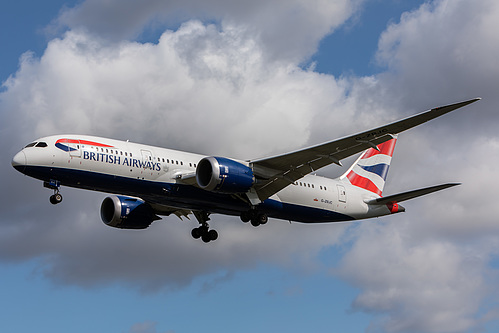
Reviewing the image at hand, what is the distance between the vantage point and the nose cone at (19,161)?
35.8 meters

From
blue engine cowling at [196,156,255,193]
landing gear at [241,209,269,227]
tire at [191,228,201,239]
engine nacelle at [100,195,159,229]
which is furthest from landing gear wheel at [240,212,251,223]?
engine nacelle at [100,195,159,229]

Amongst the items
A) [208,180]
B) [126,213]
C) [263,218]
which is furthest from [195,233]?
[208,180]

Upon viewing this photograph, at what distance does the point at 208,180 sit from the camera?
1496 inches

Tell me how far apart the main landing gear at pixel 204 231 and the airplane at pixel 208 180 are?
6 centimetres

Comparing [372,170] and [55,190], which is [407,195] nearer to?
[372,170]

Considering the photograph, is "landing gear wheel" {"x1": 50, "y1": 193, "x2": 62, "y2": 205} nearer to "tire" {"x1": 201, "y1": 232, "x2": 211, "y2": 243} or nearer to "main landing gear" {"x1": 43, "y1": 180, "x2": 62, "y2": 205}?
"main landing gear" {"x1": 43, "y1": 180, "x2": 62, "y2": 205}

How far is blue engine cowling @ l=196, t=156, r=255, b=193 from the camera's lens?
123 ft

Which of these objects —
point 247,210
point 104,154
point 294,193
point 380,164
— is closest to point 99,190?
point 104,154

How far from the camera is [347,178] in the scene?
4762 centimetres

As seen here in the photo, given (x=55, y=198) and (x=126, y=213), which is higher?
(x=126, y=213)

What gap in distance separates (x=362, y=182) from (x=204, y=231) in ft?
34.6

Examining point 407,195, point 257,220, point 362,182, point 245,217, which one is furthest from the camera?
point 362,182

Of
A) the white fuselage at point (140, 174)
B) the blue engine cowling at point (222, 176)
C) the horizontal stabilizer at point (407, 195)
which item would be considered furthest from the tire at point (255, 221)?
the horizontal stabilizer at point (407, 195)

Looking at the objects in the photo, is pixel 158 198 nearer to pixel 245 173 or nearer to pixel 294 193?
pixel 245 173
